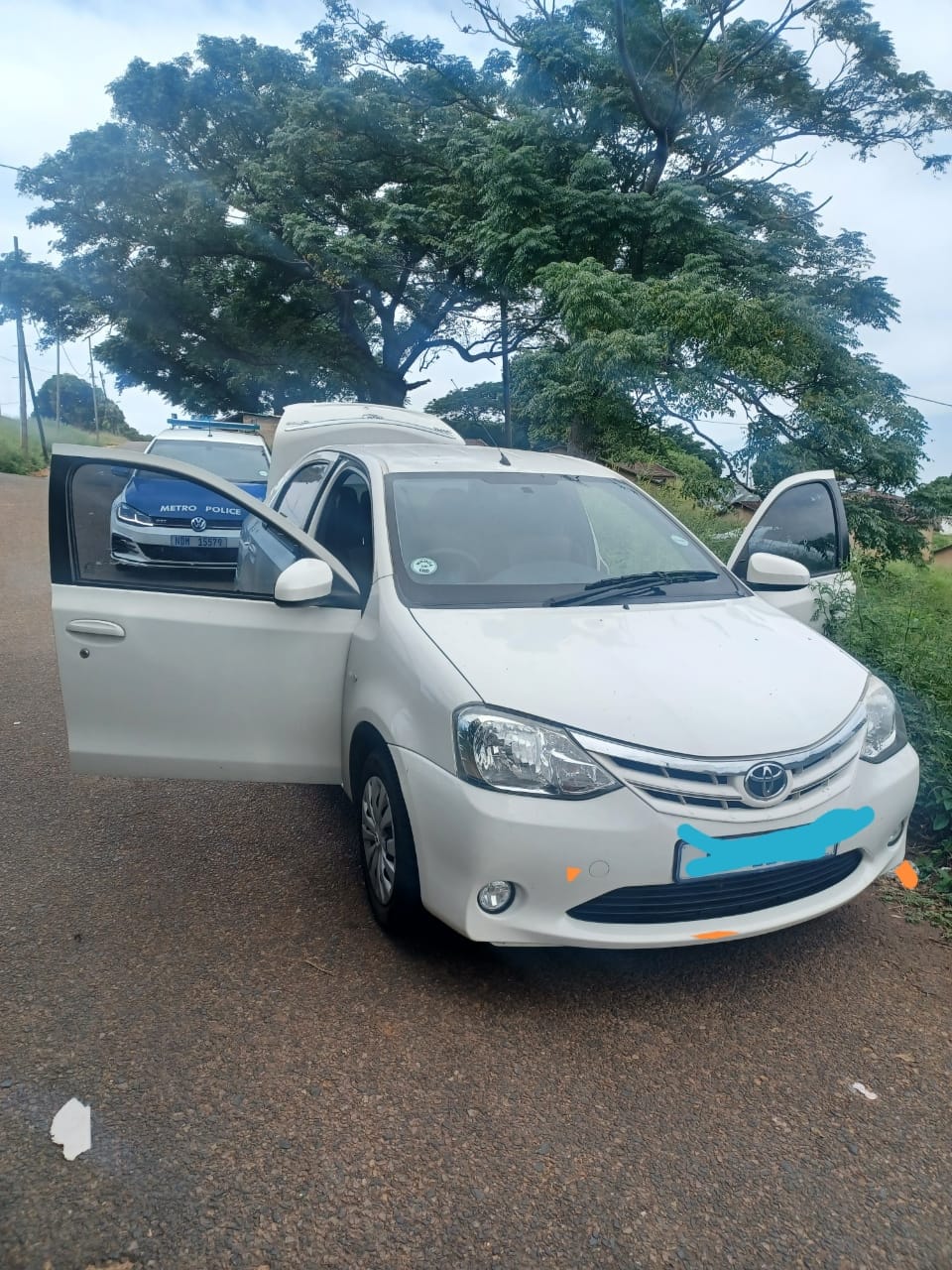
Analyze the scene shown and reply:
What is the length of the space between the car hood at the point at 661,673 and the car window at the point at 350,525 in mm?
695

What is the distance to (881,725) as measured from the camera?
3143 millimetres

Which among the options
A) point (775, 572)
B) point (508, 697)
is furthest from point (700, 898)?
point (775, 572)

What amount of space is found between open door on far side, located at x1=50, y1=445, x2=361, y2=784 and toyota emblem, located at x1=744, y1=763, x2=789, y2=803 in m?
1.56

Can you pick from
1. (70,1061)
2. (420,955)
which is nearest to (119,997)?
(70,1061)

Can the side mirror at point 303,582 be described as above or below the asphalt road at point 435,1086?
above

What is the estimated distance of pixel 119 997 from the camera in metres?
2.89

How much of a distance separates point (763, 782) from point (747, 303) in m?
11.4

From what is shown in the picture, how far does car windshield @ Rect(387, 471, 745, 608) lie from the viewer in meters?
3.54

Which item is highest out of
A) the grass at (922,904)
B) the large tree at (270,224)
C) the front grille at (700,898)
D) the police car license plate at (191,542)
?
the large tree at (270,224)

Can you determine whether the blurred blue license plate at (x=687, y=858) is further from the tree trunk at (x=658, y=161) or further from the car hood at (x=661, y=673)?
the tree trunk at (x=658, y=161)

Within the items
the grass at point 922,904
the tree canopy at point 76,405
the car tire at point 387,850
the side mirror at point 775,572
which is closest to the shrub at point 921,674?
the grass at point 922,904

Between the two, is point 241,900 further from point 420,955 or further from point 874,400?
point 874,400

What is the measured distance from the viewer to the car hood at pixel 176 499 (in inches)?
145

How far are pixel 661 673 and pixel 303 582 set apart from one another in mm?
1314
